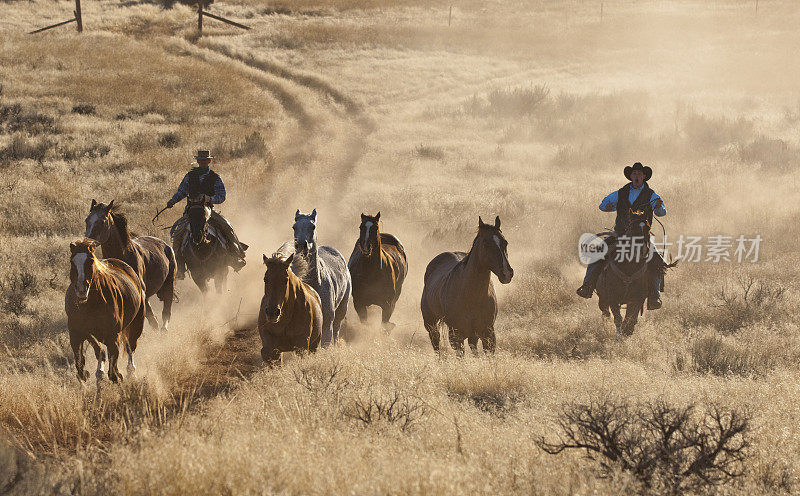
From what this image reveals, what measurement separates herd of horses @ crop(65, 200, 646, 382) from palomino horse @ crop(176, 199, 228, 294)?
20 mm

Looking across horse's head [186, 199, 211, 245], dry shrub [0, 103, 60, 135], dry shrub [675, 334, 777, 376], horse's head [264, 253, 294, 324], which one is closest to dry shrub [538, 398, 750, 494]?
horse's head [264, 253, 294, 324]

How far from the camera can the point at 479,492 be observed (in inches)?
191

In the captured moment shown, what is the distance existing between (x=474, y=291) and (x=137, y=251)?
5537 millimetres

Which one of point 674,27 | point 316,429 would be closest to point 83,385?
point 316,429

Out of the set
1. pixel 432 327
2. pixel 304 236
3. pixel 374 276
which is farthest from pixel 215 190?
pixel 432 327

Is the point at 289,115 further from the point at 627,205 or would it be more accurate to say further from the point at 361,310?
the point at 627,205

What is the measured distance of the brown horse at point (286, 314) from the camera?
7836 mm

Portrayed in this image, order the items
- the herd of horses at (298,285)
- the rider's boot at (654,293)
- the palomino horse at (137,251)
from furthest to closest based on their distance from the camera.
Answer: the rider's boot at (654,293)
the palomino horse at (137,251)
the herd of horses at (298,285)

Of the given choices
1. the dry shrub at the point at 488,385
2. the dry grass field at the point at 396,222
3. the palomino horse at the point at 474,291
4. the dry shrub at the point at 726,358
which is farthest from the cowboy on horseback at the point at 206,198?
the dry shrub at the point at 726,358

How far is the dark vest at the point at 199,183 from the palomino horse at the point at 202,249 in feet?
Result: 1.20

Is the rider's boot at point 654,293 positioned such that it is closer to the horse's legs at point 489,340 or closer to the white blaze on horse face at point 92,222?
the horse's legs at point 489,340

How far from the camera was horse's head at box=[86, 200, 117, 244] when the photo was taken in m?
10.4

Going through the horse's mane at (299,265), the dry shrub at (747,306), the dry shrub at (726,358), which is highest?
the horse's mane at (299,265)

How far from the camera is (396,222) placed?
65.5ft
